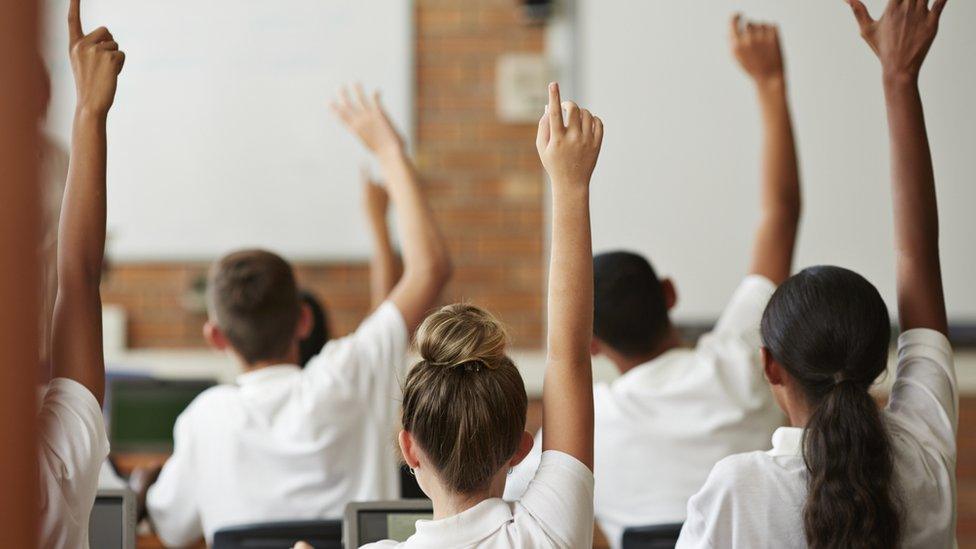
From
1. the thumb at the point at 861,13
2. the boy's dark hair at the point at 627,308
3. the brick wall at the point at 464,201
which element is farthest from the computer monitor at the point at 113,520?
the brick wall at the point at 464,201

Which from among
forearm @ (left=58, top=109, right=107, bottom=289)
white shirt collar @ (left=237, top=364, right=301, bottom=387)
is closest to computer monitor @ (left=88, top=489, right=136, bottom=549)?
forearm @ (left=58, top=109, right=107, bottom=289)

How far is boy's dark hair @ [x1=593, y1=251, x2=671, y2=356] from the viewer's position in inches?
88.0

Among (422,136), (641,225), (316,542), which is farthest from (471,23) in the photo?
(316,542)

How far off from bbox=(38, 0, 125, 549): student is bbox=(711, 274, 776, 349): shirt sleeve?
1342 millimetres

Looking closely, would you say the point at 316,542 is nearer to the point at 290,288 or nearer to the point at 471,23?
the point at 290,288

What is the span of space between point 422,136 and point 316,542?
2.86m

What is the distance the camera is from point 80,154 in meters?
1.31

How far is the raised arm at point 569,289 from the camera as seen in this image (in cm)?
134

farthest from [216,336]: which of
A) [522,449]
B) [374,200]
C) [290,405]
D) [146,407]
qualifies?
[522,449]

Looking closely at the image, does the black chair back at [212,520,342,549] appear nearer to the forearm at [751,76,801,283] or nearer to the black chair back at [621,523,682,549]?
the black chair back at [621,523,682,549]

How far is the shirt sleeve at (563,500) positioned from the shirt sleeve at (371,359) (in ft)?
2.97

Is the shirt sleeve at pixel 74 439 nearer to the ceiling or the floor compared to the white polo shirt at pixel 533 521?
nearer to the ceiling

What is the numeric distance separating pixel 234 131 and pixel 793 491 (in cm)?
362

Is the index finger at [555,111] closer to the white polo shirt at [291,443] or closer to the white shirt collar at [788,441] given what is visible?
the white shirt collar at [788,441]
